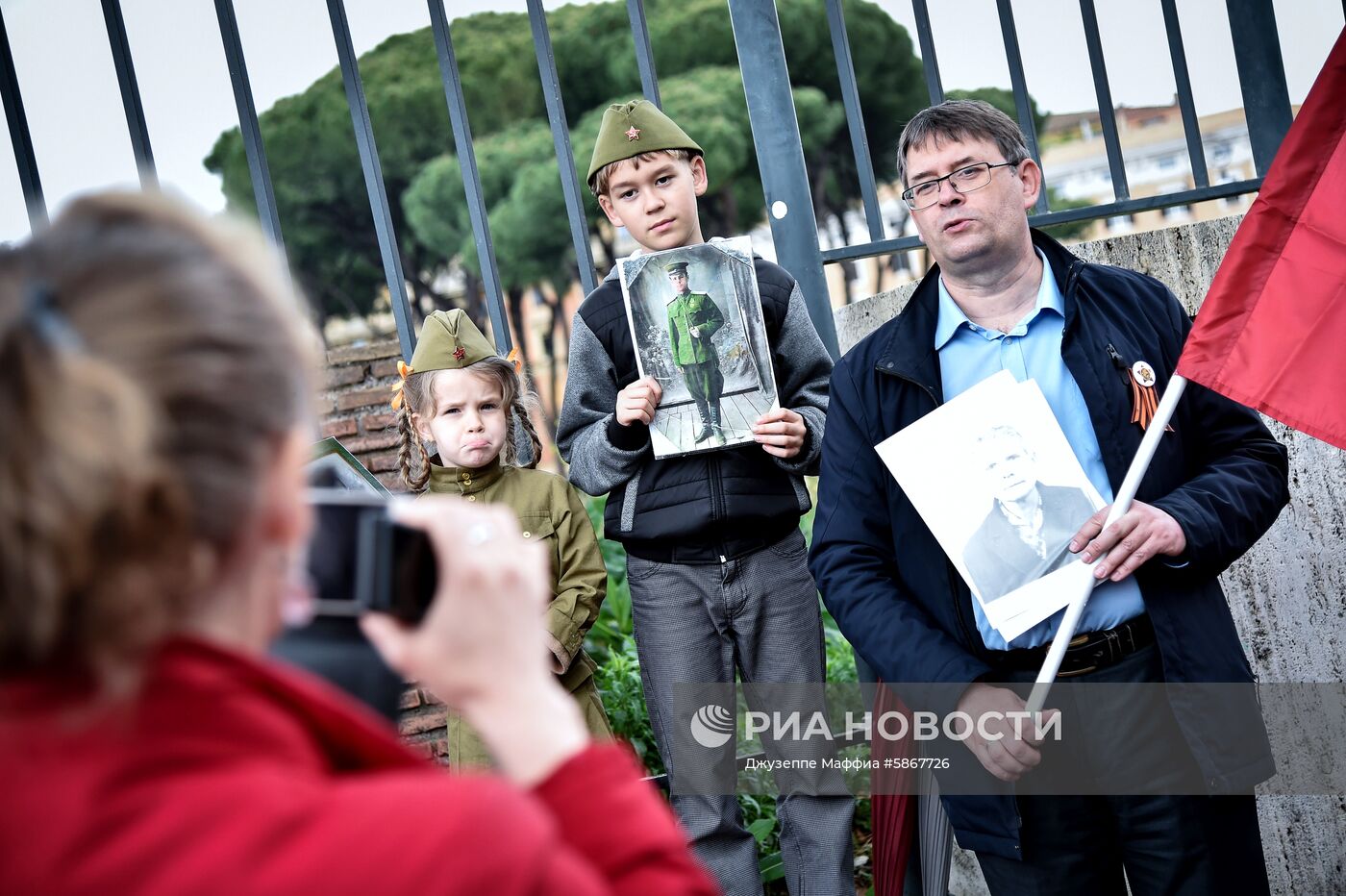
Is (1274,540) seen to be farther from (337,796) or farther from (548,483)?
(337,796)

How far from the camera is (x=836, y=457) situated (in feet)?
9.79

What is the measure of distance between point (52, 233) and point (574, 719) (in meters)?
0.59

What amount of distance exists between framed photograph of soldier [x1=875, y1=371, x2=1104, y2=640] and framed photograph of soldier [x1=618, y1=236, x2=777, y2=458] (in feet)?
1.81

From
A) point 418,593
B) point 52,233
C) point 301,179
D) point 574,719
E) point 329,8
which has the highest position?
point 301,179

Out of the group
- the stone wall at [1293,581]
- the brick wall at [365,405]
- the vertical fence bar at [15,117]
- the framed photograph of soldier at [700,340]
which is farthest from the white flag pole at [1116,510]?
the vertical fence bar at [15,117]

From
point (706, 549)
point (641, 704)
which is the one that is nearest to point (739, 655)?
point (706, 549)

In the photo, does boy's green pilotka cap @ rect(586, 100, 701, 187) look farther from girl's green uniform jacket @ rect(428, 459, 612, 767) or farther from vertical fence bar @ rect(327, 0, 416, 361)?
girl's green uniform jacket @ rect(428, 459, 612, 767)

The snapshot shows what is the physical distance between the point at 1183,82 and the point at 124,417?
153 inches

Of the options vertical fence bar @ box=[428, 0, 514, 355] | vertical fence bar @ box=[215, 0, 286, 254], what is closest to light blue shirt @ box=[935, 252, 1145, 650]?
vertical fence bar @ box=[428, 0, 514, 355]

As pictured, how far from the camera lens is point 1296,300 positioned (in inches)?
107

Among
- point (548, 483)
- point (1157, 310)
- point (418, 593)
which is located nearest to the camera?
point (418, 593)

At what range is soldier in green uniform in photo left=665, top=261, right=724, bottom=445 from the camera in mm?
3240

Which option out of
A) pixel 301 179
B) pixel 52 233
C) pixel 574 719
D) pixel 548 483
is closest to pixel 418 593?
pixel 574 719

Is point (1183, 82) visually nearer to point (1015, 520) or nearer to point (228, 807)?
point (1015, 520)
